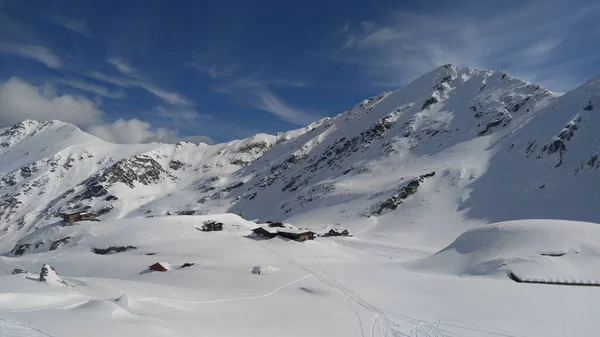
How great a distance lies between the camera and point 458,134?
410 feet

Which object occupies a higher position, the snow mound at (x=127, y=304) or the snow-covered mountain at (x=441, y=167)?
the snow-covered mountain at (x=441, y=167)

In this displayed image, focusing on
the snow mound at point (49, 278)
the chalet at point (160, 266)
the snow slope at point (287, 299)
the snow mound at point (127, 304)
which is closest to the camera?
the snow slope at point (287, 299)

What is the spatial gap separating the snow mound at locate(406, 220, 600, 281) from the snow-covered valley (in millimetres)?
161

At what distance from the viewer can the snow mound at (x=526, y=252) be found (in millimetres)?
32094

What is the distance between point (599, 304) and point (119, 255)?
167ft

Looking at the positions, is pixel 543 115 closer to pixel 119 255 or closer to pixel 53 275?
pixel 119 255

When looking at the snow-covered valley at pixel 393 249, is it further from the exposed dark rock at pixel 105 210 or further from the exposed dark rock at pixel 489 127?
the exposed dark rock at pixel 105 210

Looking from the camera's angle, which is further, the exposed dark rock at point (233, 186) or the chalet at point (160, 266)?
the exposed dark rock at point (233, 186)

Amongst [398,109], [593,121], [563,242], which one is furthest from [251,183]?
[563,242]

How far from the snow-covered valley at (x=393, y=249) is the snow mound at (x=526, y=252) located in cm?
16

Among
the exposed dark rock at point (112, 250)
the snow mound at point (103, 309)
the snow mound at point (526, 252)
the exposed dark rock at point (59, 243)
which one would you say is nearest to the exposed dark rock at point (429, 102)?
the snow mound at point (526, 252)

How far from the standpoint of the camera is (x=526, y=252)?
34.9 metres

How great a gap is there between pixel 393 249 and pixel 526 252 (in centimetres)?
2865

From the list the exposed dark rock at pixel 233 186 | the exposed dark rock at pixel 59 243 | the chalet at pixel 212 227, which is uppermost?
the exposed dark rock at pixel 233 186
